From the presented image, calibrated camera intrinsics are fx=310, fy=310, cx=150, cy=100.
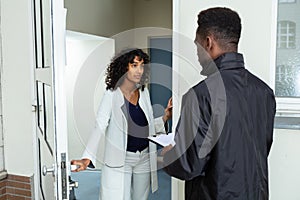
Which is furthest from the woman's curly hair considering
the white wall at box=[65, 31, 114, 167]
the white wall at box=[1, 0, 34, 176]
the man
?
the white wall at box=[65, 31, 114, 167]

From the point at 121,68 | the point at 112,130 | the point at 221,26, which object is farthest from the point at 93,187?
the point at 221,26

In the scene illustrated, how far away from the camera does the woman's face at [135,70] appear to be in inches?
80.4

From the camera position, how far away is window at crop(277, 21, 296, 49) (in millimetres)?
1764

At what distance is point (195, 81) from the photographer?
6.21ft

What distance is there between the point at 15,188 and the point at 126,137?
1.14 m

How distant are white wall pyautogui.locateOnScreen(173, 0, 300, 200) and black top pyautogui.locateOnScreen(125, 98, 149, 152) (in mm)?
287

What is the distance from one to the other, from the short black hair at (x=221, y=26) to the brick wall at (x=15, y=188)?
6.09ft

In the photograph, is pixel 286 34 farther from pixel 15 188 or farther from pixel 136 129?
pixel 15 188

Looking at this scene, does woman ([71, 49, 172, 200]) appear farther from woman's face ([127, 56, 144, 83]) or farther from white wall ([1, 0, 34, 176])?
white wall ([1, 0, 34, 176])

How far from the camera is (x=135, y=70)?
6.82 feet

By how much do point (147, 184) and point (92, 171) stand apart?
217 centimetres

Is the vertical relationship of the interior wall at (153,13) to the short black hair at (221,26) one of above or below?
above

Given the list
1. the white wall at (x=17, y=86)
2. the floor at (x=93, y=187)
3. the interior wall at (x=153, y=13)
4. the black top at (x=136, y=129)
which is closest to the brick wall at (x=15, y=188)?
the white wall at (x=17, y=86)

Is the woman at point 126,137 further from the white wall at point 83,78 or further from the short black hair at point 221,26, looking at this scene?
the white wall at point 83,78
